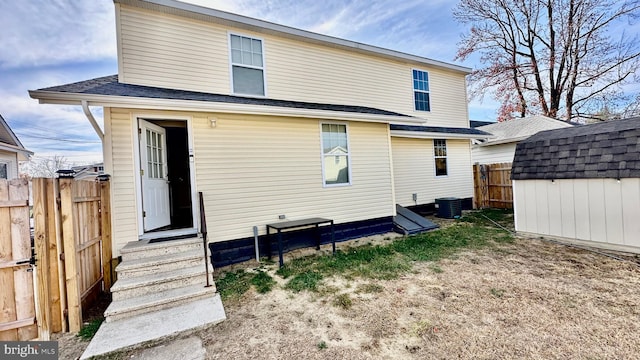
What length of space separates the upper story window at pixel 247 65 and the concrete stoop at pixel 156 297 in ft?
12.6

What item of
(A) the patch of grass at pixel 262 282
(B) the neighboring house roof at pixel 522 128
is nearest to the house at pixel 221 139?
(A) the patch of grass at pixel 262 282

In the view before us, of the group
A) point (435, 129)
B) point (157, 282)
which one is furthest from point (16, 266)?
point (435, 129)

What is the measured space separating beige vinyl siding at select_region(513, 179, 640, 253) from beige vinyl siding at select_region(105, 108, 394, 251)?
352 cm

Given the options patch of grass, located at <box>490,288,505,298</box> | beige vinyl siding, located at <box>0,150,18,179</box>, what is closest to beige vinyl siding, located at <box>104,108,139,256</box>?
patch of grass, located at <box>490,288,505,298</box>

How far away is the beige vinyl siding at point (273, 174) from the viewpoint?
4.99 metres

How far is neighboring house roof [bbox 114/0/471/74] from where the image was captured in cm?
540

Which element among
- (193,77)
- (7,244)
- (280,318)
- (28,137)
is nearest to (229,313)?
(280,318)

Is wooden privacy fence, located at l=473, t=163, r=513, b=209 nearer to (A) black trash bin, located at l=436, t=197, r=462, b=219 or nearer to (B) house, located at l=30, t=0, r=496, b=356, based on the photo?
(A) black trash bin, located at l=436, t=197, r=462, b=219

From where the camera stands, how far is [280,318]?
3.12 meters

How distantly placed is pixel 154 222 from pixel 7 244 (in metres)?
2.20

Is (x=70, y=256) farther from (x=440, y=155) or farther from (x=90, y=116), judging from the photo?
(x=440, y=155)

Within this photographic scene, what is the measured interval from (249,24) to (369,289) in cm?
635

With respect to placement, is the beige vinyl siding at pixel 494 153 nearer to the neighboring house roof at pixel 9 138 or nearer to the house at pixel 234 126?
the house at pixel 234 126

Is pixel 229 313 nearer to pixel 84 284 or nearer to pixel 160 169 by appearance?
pixel 84 284
